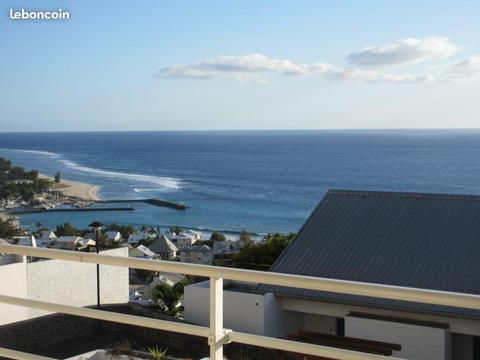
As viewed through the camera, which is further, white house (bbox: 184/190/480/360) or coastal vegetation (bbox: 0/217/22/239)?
coastal vegetation (bbox: 0/217/22/239)

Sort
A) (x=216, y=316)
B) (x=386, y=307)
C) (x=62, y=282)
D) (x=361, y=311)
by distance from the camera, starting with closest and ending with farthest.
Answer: (x=216, y=316) < (x=386, y=307) < (x=361, y=311) < (x=62, y=282)

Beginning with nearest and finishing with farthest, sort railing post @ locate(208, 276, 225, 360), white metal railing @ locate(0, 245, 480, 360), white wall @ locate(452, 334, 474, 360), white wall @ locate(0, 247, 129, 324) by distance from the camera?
white metal railing @ locate(0, 245, 480, 360) → railing post @ locate(208, 276, 225, 360) → white wall @ locate(452, 334, 474, 360) → white wall @ locate(0, 247, 129, 324)

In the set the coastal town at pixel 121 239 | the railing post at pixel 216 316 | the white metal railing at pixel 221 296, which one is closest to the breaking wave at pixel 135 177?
the coastal town at pixel 121 239

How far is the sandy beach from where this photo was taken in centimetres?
8269

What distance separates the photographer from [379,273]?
523 inches

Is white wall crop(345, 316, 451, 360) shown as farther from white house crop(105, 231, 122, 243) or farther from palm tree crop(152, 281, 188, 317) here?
white house crop(105, 231, 122, 243)

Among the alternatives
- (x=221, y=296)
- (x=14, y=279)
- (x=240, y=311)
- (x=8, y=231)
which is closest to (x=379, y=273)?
(x=240, y=311)

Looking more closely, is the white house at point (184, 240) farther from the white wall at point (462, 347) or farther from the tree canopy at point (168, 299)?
the white wall at point (462, 347)

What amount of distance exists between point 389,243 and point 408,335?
3213mm

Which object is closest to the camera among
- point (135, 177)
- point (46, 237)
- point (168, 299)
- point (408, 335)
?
point (408, 335)

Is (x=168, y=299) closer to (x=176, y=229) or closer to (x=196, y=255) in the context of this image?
(x=196, y=255)

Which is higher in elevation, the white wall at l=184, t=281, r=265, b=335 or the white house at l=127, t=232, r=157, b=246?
the white wall at l=184, t=281, r=265, b=335

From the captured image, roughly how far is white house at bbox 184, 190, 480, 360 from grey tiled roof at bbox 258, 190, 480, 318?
20 mm

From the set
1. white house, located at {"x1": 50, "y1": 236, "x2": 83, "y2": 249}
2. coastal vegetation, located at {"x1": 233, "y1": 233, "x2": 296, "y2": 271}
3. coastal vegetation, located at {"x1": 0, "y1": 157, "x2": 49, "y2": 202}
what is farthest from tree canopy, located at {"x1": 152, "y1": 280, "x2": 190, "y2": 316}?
coastal vegetation, located at {"x1": 0, "y1": 157, "x2": 49, "y2": 202}
